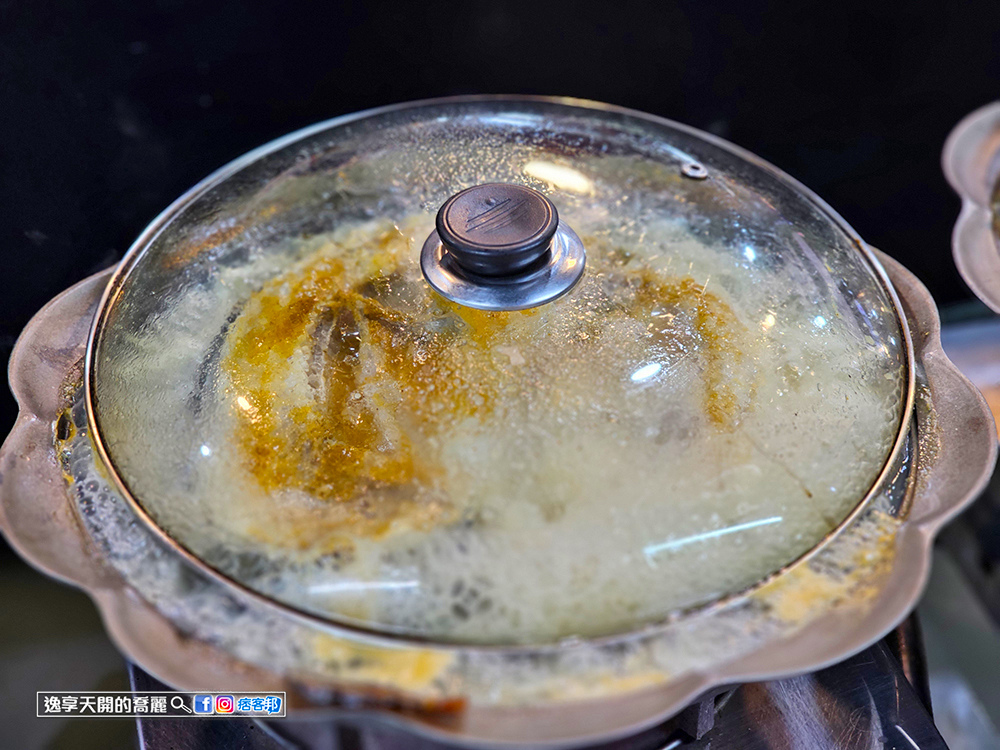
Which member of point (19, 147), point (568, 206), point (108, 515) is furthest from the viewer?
point (19, 147)

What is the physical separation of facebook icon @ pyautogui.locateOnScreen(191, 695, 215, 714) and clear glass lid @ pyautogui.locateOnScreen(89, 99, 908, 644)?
26 cm

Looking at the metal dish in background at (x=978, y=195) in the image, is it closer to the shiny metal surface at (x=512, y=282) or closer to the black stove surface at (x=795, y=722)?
the black stove surface at (x=795, y=722)

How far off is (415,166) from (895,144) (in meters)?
2.01

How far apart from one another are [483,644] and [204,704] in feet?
1.78

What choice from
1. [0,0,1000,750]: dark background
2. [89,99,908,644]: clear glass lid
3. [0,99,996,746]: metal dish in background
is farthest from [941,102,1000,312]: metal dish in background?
[0,99,996,746]: metal dish in background

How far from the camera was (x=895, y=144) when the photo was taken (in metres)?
2.88

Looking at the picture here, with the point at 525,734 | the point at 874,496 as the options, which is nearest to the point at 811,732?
the point at 874,496

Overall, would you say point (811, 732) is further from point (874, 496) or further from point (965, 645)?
point (965, 645)

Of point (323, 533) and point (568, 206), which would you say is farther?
point (568, 206)

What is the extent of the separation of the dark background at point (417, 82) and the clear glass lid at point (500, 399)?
648 millimetres

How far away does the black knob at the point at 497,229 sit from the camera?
1347 mm

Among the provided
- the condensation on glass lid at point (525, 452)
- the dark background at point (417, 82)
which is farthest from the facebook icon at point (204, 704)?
the dark background at point (417, 82)

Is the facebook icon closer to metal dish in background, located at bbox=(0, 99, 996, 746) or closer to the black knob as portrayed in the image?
metal dish in background, located at bbox=(0, 99, 996, 746)

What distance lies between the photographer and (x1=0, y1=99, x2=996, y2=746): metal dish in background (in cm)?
109
